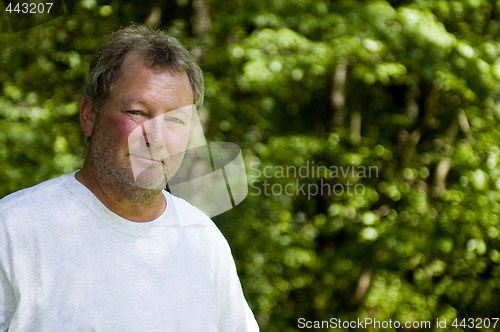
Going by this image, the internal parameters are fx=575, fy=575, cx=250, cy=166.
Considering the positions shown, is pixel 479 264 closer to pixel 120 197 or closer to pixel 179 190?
pixel 179 190

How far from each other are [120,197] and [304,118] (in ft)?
14.1

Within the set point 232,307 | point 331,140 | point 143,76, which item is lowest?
point 331,140

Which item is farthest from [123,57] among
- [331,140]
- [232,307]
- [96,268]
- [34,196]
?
[331,140]

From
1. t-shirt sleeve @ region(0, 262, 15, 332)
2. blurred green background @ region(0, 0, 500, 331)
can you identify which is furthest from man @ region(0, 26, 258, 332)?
blurred green background @ region(0, 0, 500, 331)

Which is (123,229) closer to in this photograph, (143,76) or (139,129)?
(139,129)

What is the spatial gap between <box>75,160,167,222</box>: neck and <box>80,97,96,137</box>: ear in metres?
0.09

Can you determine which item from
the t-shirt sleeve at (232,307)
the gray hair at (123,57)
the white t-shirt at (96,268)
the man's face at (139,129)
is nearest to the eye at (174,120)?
the man's face at (139,129)

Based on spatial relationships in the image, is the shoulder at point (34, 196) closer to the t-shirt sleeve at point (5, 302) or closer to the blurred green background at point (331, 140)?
the t-shirt sleeve at point (5, 302)

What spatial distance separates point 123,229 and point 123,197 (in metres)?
0.07

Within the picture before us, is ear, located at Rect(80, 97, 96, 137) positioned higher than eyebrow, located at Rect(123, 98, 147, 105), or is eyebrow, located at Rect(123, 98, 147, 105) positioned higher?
eyebrow, located at Rect(123, 98, 147, 105)

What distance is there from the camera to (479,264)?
436 cm

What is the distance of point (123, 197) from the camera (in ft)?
3.94

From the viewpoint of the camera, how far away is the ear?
129 cm

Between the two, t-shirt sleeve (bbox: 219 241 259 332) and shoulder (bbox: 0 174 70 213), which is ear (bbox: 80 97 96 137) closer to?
shoulder (bbox: 0 174 70 213)
